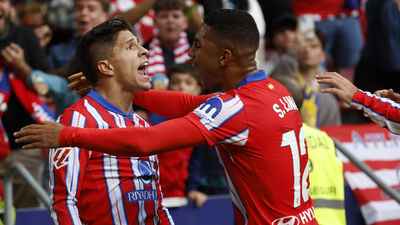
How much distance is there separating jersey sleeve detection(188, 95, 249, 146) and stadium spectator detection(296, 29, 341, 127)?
298 cm

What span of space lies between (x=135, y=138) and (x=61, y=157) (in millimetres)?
456

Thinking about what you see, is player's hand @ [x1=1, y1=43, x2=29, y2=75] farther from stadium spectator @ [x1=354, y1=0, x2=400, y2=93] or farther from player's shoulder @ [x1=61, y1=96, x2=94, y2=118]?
stadium spectator @ [x1=354, y1=0, x2=400, y2=93]

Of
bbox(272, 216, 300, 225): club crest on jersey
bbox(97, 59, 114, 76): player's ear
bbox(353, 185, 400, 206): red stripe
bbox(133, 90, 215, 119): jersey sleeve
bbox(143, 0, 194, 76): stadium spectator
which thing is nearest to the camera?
bbox(272, 216, 300, 225): club crest on jersey

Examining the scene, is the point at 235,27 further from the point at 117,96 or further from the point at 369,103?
the point at 369,103

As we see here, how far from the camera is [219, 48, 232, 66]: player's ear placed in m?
3.32

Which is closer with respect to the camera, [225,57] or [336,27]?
[225,57]

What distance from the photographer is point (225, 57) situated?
3.33 meters

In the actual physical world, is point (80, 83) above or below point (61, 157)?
above

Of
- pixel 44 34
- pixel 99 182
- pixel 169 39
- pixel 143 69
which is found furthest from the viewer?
pixel 44 34


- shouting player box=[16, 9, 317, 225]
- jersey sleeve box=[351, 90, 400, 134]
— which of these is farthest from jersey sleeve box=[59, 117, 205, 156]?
jersey sleeve box=[351, 90, 400, 134]

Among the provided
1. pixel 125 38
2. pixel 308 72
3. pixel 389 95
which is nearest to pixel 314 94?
pixel 308 72

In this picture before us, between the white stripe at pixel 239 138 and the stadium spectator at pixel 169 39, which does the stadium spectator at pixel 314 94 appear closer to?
the stadium spectator at pixel 169 39

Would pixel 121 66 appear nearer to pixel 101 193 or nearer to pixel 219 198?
pixel 101 193

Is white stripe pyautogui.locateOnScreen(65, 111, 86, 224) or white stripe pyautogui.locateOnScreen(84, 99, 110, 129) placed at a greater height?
white stripe pyautogui.locateOnScreen(84, 99, 110, 129)
